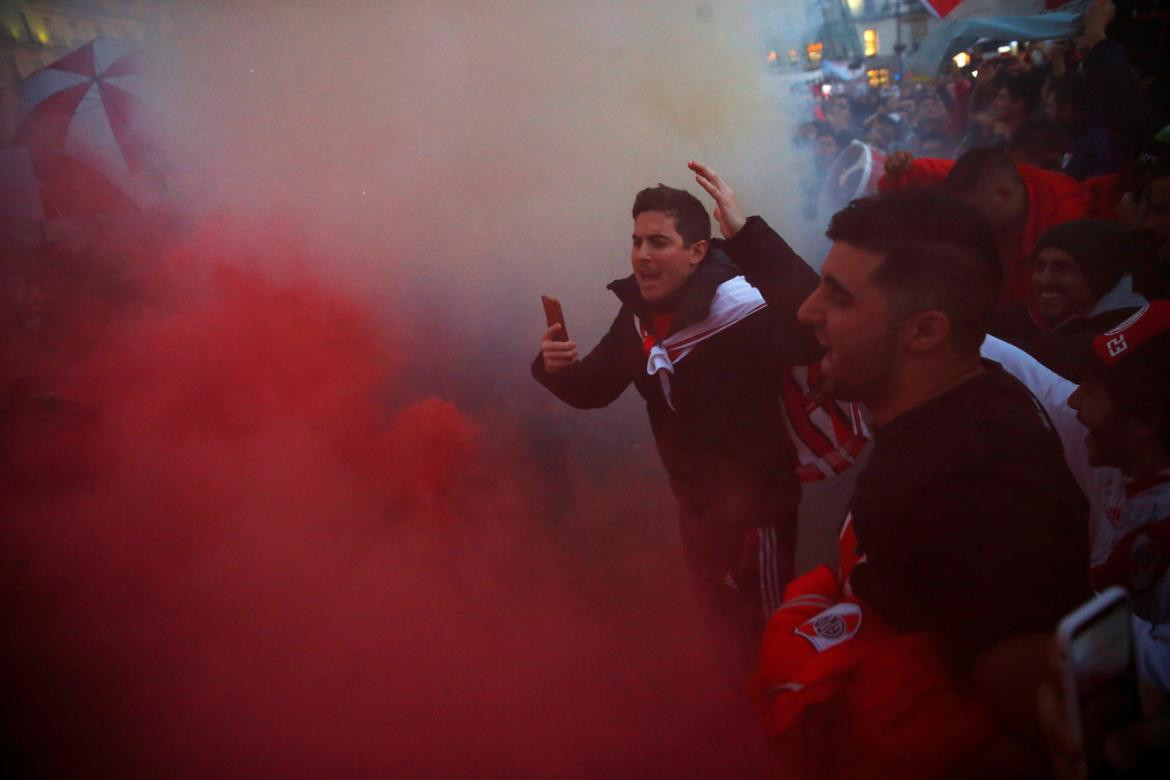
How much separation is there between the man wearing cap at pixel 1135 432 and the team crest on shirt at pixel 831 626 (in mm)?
788

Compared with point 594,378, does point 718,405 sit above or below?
below

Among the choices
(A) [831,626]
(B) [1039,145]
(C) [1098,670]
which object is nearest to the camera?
(C) [1098,670]

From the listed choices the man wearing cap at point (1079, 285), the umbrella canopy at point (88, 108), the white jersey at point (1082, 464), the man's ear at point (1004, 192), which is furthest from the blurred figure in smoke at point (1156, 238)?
the umbrella canopy at point (88, 108)

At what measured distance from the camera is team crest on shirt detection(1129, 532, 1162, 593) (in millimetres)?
1642

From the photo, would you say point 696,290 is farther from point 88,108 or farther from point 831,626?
point 88,108

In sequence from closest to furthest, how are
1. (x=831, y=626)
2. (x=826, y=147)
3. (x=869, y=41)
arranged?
(x=831, y=626)
(x=826, y=147)
(x=869, y=41)

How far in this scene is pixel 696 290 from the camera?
235 centimetres

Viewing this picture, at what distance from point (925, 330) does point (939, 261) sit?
133 mm

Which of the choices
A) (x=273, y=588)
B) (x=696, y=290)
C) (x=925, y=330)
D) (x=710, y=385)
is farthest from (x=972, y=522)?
(x=273, y=588)

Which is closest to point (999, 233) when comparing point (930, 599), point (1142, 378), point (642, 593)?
point (1142, 378)

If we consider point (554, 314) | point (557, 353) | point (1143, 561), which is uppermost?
point (554, 314)

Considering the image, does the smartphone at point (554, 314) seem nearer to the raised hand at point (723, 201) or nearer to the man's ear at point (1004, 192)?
the raised hand at point (723, 201)

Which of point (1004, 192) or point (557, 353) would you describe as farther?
point (1004, 192)

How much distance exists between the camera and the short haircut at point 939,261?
1.36 meters
